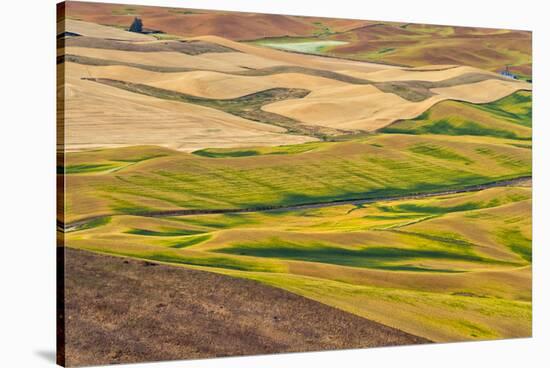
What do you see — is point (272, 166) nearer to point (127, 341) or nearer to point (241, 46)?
point (241, 46)

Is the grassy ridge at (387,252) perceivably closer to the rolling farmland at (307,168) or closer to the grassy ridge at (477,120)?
the rolling farmland at (307,168)

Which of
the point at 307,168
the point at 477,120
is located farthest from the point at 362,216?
→ the point at 477,120

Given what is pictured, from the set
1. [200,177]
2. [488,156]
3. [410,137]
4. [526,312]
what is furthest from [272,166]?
[526,312]

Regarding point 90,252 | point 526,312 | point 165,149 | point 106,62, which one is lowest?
point 526,312

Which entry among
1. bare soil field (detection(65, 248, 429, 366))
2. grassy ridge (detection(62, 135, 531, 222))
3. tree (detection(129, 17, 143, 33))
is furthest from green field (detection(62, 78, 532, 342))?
tree (detection(129, 17, 143, 33))

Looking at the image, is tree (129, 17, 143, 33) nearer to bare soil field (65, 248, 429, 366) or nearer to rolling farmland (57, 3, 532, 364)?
rolling farmland (57, 3, 532, 364)

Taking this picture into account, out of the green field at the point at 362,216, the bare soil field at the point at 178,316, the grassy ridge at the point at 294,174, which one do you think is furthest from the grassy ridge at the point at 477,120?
the bare soil field at the point at 178,316
